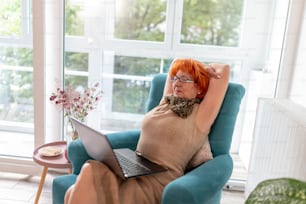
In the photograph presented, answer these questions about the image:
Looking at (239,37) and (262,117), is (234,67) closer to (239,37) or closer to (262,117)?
(239,37)

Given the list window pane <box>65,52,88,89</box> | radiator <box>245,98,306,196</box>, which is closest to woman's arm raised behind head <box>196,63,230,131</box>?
radiator <box>245,98,306,196</box>

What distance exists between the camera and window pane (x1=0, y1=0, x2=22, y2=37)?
2322mm

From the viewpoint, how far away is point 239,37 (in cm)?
248

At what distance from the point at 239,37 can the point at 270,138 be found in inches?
41.3

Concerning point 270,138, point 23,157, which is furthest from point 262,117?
point 23,157

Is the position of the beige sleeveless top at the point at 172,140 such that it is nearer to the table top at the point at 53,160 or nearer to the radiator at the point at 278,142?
the radiator at the point at 278,142

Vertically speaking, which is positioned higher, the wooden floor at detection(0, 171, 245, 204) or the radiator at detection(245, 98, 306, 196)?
the radiator at detection(245, 98, 306, 196)

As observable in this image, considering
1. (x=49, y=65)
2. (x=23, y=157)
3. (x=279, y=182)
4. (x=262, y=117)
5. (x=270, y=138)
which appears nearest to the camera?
(x=279, y=182)

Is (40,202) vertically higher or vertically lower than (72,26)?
lower

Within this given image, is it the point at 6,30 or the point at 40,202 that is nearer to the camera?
the point at 40,202

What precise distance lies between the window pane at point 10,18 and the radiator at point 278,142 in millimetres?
1897

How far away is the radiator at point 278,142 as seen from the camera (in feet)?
4.72

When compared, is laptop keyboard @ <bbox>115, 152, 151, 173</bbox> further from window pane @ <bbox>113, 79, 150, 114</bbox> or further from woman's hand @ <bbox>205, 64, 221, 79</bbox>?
window pane @ <bbox>113, 79, 150, 114</bbox>

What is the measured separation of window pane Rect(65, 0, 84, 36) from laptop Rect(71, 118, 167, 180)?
3.68 feet
